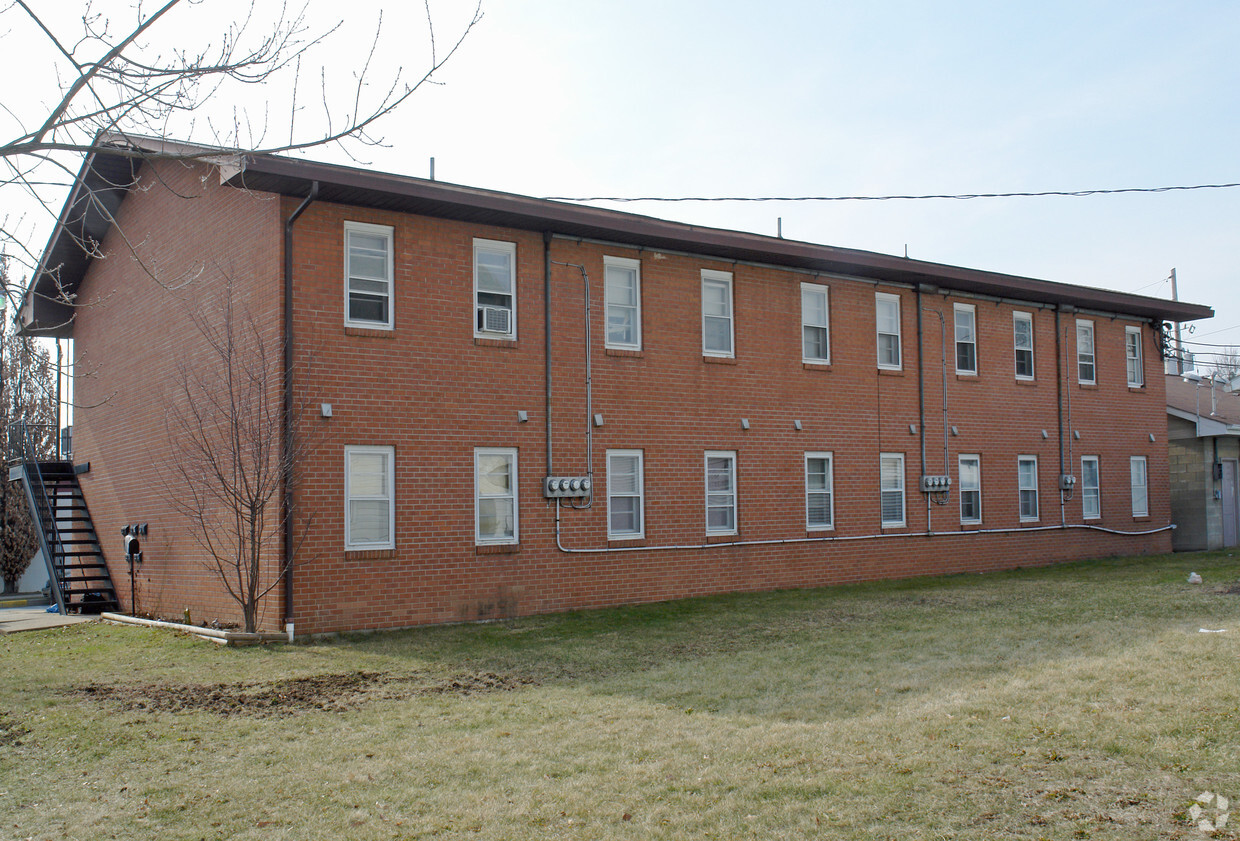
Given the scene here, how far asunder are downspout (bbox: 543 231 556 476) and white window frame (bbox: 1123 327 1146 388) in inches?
652

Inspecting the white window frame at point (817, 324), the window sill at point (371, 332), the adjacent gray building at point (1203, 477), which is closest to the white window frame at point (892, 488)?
the white window frame at point (817, 324)

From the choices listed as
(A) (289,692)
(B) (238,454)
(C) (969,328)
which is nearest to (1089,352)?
(C) (969,328)

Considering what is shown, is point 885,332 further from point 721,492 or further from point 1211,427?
point 1211,427

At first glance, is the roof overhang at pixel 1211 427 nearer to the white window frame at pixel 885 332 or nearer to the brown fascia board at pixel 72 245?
the white window frame at pixel 885 332

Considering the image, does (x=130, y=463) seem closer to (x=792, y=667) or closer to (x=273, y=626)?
(x=273, y=626)

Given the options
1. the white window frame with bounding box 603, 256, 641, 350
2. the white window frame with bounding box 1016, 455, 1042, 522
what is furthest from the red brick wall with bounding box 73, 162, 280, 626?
the white window frame with bounding box 1016, 455, 1042, 522

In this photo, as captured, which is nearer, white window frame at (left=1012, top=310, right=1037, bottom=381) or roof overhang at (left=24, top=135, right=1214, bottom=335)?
roof overhang at (left=24, top=135, right=1214, bottom=335)

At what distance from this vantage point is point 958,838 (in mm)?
5355

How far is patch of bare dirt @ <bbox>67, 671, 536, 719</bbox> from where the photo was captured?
9273 millimetres

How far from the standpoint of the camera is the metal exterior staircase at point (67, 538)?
18953 mm

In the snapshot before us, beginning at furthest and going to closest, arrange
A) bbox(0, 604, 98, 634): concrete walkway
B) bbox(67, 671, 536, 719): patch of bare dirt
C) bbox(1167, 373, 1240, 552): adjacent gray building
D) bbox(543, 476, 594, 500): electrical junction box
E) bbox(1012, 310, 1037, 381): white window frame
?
bbox(1167, 373, 1240, 552): adjacent gray building, bbox(1012, 310, 1037, 381): white window frame, bbox(0, 604, 98, 634): concrete walkway, bbox(543, 476, 594, 500): electrical junction box, bbox(67, 671, 536, 719): patch of bare dirt

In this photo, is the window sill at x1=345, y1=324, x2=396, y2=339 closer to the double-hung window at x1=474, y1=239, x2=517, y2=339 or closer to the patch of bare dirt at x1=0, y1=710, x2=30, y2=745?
the double-hung window at x1=474, y1=239, x2=517, y2=339

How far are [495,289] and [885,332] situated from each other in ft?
29.1

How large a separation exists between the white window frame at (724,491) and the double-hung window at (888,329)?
174 inches
